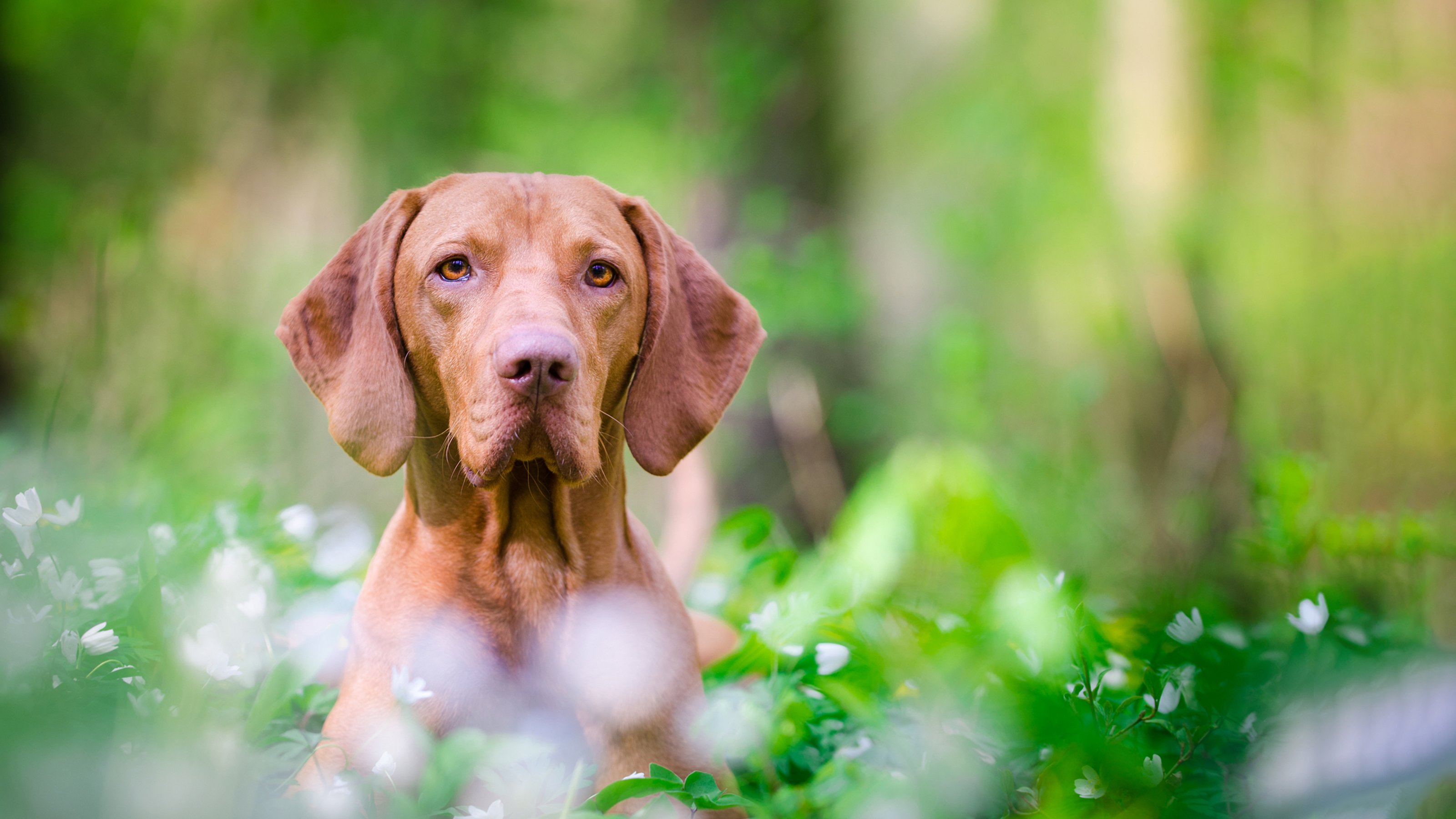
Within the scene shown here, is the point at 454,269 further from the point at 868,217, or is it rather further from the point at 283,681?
the point at 868,217

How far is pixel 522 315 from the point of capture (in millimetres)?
2203

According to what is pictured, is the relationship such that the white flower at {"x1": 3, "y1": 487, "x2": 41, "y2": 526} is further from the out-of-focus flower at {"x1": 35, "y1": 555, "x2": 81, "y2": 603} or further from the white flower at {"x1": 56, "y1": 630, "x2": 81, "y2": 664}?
the white flower at {"x1": 56, "y1": 630, "x2": 81, "y2": 664}

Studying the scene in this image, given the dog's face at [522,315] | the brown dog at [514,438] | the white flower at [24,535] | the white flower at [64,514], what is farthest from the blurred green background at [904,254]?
the dog's face at [522,315]

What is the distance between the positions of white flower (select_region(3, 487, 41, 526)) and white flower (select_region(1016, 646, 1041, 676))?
7.38ft

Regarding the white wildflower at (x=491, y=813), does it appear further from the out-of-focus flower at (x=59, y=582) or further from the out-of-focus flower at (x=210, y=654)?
the out-of-focus flower at (x=59, y=582)

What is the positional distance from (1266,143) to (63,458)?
7.47 meters

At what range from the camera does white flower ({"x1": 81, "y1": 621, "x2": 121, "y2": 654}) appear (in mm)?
1932

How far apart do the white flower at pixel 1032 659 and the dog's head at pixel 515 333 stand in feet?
3.19

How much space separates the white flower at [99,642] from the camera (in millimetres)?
1932

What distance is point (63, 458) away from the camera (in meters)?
3.86

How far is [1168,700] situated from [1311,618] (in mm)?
405

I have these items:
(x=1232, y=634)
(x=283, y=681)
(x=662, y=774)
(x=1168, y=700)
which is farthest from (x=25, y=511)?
(x=1232, y=634)

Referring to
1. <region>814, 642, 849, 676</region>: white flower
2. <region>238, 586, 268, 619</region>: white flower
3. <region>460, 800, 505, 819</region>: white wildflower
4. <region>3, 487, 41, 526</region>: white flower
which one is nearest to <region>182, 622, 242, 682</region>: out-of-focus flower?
<region>238, 586, 268, 619</region>: white flower

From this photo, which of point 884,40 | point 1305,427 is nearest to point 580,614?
point 1305,427
